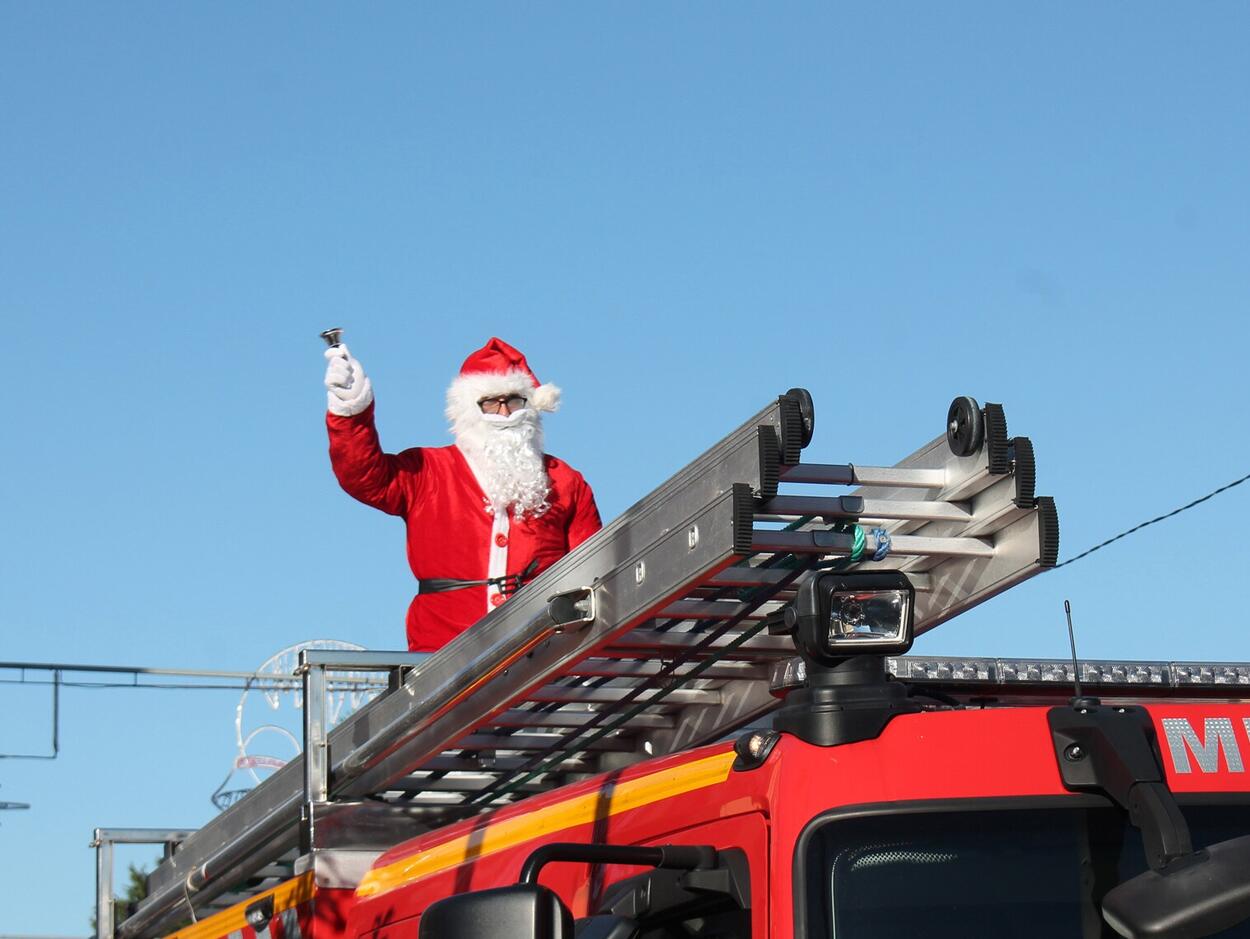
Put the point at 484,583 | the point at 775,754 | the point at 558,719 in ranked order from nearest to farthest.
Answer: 1. the point at 775,754
2. the point at 558,719
3. the point at 484,583

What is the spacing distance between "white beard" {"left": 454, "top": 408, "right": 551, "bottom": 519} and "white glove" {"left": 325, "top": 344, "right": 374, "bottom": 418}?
0.50 m

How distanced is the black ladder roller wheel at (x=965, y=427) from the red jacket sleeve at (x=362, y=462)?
118 inches

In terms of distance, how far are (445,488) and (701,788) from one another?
3369 millimetres

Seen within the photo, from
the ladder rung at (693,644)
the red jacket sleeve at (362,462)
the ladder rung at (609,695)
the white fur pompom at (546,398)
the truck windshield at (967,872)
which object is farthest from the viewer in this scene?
the white fur pompom at (546,398)

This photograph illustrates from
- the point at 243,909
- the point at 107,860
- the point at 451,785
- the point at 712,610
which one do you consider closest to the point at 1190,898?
the point at 712,610

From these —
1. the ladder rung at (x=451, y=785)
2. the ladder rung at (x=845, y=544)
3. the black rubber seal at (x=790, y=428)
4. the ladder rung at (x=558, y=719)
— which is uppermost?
the black rubber seal at (x=790, y=428)

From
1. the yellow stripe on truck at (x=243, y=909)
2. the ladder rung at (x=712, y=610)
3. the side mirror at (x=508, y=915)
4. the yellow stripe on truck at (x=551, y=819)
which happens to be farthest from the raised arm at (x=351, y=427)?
the side mirror at (x=508, y=915)

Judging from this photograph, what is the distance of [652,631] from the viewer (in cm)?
436

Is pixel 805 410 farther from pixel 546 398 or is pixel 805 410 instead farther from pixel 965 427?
pixel 546 398

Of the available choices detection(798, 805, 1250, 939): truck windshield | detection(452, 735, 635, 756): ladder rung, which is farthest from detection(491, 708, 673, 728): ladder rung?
detection(798, 805, 1250, 939): truck windshield

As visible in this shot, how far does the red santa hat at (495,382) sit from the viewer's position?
7.77m

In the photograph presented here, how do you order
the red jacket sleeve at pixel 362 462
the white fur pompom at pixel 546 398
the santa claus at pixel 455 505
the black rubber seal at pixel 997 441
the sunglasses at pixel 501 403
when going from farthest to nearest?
the sunglasses at pixel 501 403, the white fur pompom at pixel 546 398, the red jacket sleeve at pixel 362 462, the santa claus at pixel 455 505, the black rubber seal at pixel 997 441

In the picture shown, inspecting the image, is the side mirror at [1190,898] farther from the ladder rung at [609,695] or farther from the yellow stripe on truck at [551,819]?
the ladder rung at [609,695]

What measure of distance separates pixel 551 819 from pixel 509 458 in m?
2.94
